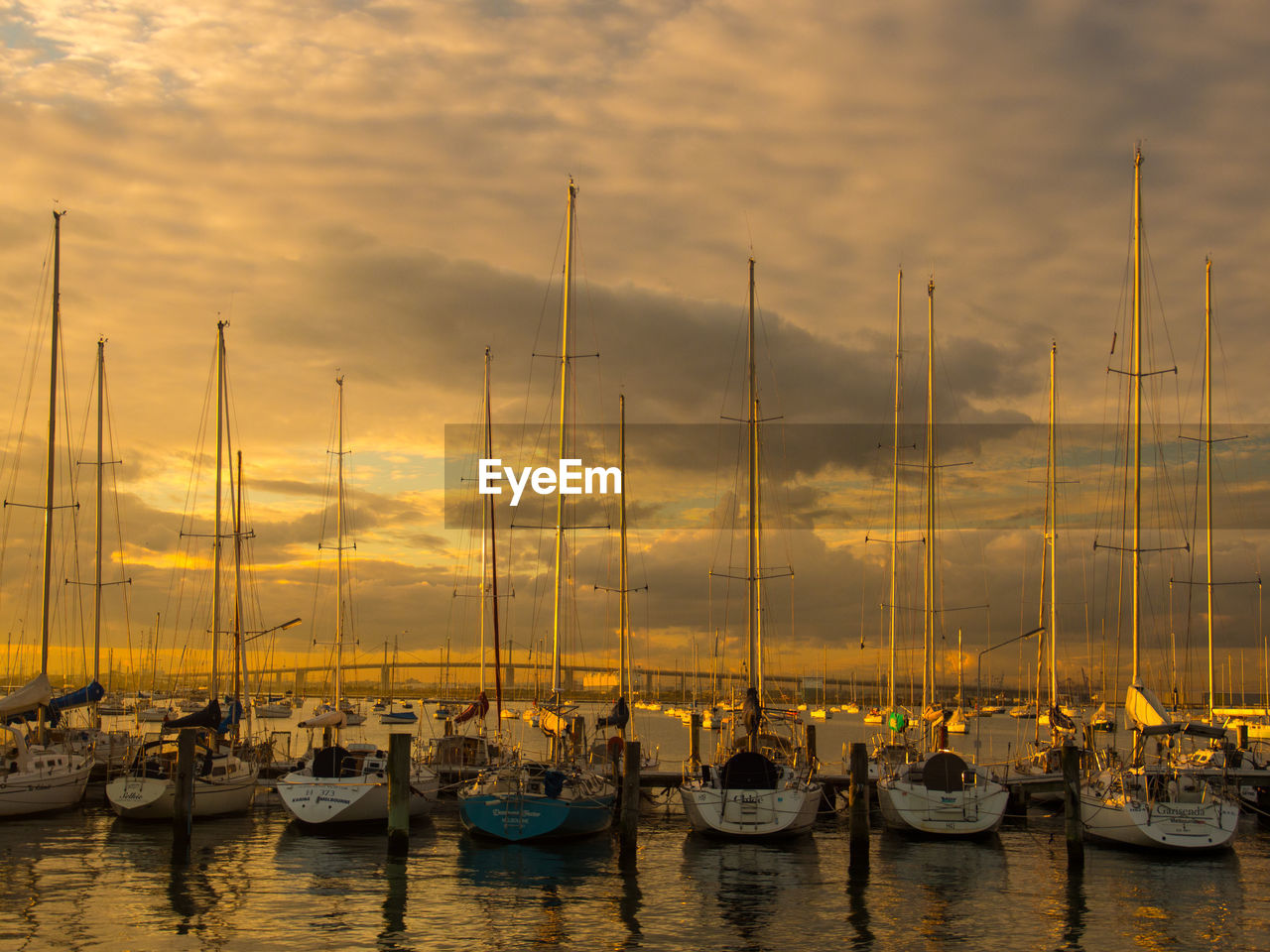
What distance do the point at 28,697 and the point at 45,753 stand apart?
2.29 m

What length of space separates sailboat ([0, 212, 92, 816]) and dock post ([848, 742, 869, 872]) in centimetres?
2809

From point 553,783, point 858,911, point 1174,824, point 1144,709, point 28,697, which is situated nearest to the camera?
point 858,911

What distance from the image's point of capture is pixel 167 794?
41.8 meters

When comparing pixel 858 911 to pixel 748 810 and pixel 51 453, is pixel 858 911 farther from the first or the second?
pixel 51 453

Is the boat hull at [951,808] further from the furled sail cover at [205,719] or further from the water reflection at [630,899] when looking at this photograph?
the furled sail cover at [205,719]

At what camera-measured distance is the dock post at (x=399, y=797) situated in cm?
3434

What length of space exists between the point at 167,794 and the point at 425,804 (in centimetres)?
899

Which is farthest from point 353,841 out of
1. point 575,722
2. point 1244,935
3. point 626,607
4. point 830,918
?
point 1244,935

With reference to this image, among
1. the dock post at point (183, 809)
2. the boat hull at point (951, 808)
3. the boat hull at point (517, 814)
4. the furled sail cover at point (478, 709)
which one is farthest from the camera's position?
the furled sail cover at point (478, 709)

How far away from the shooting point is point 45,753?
44312mm

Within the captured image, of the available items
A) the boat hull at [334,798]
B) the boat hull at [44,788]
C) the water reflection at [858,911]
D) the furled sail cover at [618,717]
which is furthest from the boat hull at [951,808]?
the boat hull at [44,788]

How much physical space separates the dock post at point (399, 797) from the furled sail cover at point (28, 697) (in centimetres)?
1724

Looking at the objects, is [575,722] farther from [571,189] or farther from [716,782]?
[571,189]

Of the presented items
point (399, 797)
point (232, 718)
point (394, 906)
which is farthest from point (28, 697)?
point (394, 906)
